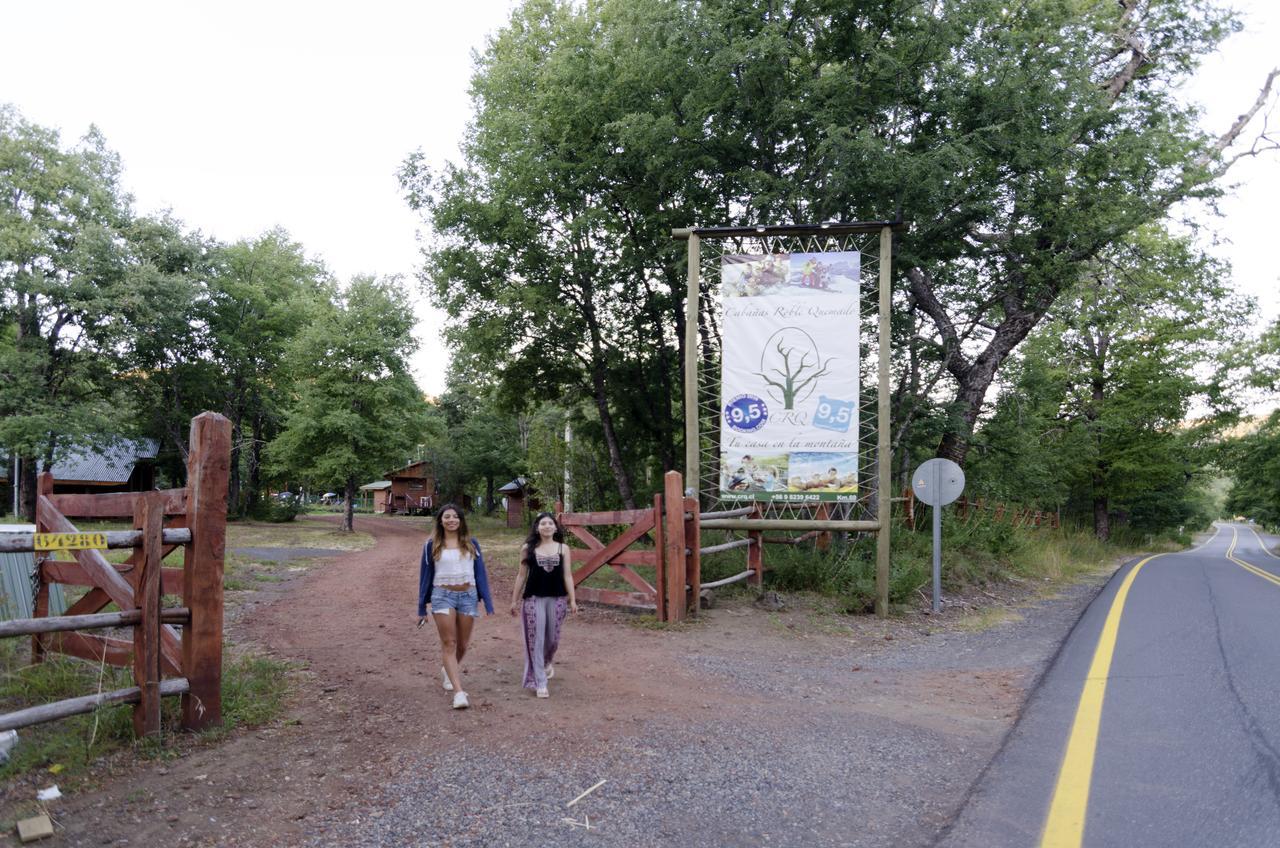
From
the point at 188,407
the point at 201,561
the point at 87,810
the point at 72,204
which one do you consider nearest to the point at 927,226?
the point at 201,561

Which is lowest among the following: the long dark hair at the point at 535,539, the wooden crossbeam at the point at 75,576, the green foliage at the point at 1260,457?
the wooden crossbeam at the point at 75,576

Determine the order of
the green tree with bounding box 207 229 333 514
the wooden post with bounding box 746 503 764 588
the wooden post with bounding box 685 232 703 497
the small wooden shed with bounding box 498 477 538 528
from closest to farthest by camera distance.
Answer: the wooden post with bounding box 685 232 703 497 < the wooden post with bounding box 746 503 764 588 < the green tree with bounding box 207 229 333 514 < the small wooden shed with bounding box 498 477 538 528

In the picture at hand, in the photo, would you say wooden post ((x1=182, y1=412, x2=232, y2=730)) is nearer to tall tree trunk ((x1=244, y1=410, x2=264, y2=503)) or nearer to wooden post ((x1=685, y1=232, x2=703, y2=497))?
wooden post ((x1=685, y1=232, x2=703, y2=497))

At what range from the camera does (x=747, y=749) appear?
5.14 metres

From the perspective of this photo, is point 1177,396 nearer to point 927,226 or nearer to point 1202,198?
point 1202,198

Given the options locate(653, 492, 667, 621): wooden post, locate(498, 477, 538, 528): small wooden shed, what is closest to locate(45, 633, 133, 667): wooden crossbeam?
locate(653, 492, 667, 621): wooden post

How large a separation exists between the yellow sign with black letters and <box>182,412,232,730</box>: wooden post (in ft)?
1.72

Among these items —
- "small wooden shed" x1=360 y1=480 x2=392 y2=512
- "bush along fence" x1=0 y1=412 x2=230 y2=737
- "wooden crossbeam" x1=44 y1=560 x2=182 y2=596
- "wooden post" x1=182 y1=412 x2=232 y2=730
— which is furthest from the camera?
"small wooden shed" x1=360 y1=480 x2=392 y2=512

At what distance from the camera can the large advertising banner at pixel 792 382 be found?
11.1m

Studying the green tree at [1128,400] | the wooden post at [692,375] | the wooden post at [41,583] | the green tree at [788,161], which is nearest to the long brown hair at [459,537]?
the wooden post at [41,583]

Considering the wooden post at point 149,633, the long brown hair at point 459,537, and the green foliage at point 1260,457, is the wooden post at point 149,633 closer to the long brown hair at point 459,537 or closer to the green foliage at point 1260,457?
the long brown hair at point 459,537

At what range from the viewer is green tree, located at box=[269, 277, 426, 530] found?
33.0 metres

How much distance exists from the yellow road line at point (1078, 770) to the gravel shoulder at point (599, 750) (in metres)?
0.45

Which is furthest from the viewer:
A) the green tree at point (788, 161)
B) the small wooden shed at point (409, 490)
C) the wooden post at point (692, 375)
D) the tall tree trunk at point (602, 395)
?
the small wooden shed at point (409, 490)
